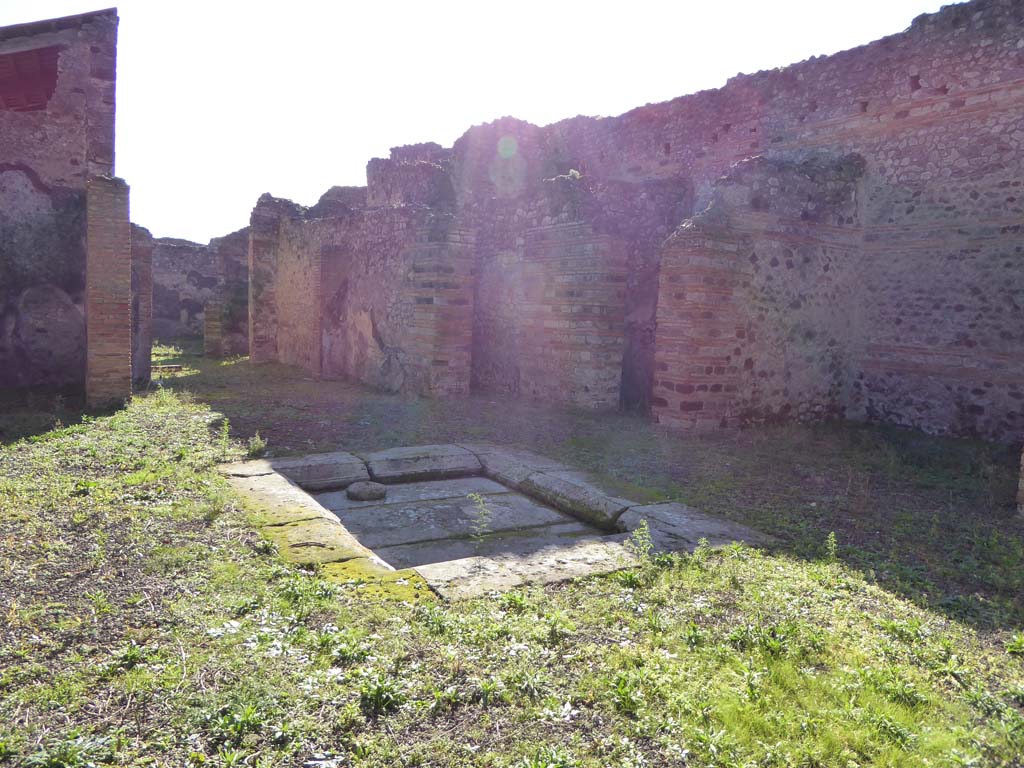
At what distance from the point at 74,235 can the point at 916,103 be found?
1102 centimetres

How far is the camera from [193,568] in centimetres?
359

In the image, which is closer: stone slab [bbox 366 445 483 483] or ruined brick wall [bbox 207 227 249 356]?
stone slab [bbox 366 445 483 483]

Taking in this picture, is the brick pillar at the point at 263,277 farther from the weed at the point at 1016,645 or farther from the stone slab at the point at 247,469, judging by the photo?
the weed at the point at 1016,645

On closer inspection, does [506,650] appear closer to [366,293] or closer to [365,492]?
[365,492]

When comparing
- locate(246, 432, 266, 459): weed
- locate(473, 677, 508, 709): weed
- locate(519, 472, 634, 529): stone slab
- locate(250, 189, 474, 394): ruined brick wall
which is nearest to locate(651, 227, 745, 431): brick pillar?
locate(519, 472, 634, 529): stone slab

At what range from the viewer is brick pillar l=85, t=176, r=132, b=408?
836 centimetres

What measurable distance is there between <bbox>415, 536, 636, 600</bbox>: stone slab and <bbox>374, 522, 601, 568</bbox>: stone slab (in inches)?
7.3

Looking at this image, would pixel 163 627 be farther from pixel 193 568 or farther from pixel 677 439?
pixel 677 439

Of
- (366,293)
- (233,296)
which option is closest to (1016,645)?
(366,293)

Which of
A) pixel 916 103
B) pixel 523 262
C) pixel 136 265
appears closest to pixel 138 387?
pixel 136 265

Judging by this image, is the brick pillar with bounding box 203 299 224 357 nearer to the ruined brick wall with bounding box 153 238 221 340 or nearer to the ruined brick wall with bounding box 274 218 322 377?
the ruined brick wall with bounding box 274 218 322 377

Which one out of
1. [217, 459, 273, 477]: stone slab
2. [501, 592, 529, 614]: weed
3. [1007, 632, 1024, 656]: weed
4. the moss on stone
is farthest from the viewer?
[217, 459, 273, 477]: stone slab

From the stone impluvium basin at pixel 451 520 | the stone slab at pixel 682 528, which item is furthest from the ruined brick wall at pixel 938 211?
the stone slab at pixel 682 528

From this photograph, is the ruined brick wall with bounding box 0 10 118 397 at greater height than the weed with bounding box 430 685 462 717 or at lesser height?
greater
